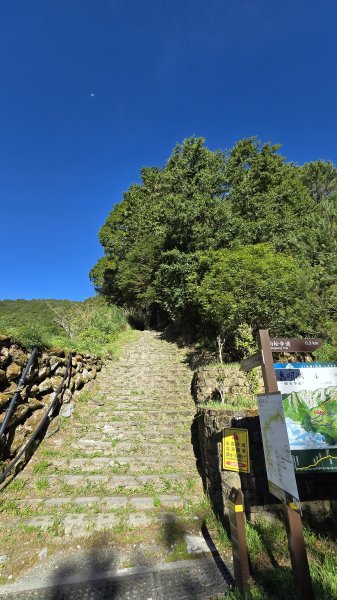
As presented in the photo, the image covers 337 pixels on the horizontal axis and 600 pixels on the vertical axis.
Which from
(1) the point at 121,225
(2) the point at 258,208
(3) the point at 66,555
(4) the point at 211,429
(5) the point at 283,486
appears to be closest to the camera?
(5) the point at 283,486

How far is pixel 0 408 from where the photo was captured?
4.66 m

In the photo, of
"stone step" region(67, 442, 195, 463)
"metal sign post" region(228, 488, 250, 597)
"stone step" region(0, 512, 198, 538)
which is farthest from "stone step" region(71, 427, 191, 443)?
"metal sign post" region(228, 488, 250, 597)

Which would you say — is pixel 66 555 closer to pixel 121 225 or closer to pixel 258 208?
pixel 258 208

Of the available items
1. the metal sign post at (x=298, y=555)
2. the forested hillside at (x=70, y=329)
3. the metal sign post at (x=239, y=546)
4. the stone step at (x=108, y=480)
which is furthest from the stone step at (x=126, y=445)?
the metal sign post at (x=298, y=555)

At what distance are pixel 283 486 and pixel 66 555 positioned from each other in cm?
277

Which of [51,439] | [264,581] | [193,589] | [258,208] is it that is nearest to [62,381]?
[51,439]

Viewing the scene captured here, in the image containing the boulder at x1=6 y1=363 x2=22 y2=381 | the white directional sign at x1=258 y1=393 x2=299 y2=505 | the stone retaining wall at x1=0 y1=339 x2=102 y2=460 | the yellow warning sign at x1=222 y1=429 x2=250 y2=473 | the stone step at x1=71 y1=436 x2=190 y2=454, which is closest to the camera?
the white directional sign at x1=258 y1=393 x2=299 y2=505

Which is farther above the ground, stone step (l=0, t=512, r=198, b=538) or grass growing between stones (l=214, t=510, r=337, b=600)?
stone step (l=0, t=512, r=198, b=538)

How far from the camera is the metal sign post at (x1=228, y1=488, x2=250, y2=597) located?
2.72 meters

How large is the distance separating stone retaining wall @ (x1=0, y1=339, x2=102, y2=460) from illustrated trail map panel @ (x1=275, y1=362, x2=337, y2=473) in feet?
14.4

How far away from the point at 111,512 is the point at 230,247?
9.53 m

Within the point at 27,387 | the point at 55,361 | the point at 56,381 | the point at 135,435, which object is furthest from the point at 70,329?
the point at 135,435

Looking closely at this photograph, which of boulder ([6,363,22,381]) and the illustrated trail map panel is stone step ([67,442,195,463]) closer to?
boulder ([6,363,22,381])

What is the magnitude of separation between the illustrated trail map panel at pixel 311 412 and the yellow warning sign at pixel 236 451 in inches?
28.1
